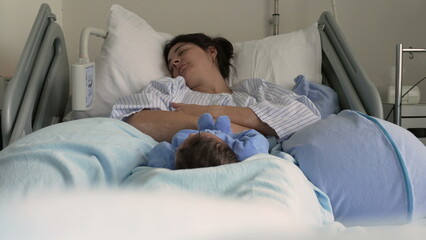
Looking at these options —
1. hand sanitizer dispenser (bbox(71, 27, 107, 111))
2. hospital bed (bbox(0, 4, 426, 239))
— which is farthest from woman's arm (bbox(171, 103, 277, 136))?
hand sanitizer dispenser (bbox(71, 27, 107, 111))

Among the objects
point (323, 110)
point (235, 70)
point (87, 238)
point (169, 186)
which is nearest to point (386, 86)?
point (323, 110)

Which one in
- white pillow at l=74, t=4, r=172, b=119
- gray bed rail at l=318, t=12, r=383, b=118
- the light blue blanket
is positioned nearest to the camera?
the light blue blanket

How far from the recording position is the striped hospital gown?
136 cm

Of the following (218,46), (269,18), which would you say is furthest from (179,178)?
(269,18)

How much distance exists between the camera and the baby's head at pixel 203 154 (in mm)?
767

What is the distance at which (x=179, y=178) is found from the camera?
63 centimetres

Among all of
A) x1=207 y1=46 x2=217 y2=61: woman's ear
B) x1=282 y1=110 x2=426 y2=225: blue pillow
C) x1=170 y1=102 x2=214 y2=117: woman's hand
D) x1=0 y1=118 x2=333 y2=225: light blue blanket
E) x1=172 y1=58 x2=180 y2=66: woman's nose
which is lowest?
x1=282 y1=110 x2=426 y2=225: blue pillow

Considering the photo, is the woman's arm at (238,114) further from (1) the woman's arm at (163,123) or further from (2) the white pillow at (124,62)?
(2) the white pillow at (124,62)

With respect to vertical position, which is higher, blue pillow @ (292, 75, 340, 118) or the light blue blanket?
the light blue blanket

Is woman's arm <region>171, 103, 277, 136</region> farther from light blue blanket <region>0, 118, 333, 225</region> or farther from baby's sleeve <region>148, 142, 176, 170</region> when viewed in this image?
baby's sleeve <region>148, 142, 176, 170</region>

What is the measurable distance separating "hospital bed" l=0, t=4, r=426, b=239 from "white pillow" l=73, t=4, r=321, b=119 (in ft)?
0.45

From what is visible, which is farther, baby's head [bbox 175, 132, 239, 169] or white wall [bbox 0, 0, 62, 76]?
white wall [bbox 0, 0, 62, 76]

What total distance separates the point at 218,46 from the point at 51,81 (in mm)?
662

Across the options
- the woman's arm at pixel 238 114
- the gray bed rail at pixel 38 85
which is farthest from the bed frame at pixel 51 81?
the woman's arm at pixel 238 114
